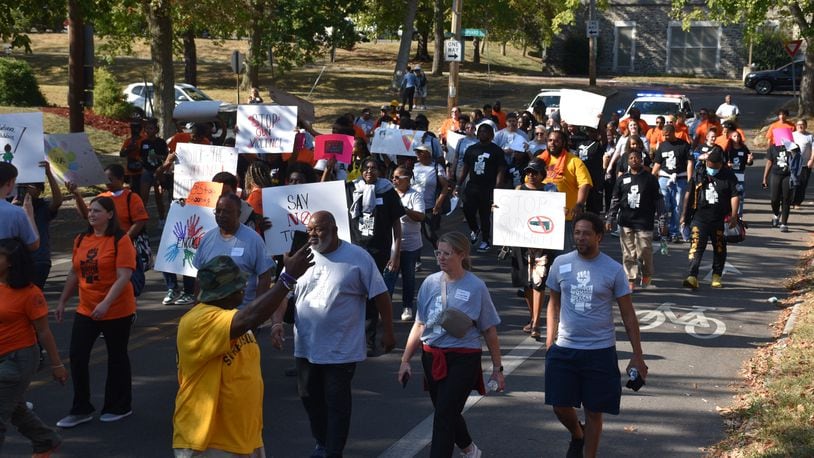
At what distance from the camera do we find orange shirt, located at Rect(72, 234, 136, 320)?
7.46 meters

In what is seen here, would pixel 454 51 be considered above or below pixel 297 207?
above

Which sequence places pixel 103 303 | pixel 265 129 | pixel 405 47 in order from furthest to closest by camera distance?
pixel 405 47, pixel 265 129, pixel 103 303

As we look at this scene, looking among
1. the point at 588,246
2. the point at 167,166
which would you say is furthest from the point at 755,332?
the point at 167,166

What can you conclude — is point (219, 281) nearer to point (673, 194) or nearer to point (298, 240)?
point (298, 240)

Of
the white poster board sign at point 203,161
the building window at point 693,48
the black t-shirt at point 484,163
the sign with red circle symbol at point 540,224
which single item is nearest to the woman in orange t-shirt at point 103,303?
the white poster board sign at point 203,161

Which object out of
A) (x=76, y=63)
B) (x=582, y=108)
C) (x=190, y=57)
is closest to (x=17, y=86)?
(x=190, y=57)

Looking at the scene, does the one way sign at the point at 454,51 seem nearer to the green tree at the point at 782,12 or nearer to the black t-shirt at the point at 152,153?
the green tree at the point at 782,12

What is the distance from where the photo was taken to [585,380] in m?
6.32

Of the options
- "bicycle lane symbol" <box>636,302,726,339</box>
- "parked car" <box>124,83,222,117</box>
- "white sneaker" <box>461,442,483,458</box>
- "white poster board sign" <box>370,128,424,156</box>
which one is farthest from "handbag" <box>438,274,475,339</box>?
"parked car" <box>124,83,222,117</box>

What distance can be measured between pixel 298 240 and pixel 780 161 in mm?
10958

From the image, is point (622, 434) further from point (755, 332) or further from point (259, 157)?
point (259, 157)

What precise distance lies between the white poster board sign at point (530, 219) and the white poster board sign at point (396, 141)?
470cm

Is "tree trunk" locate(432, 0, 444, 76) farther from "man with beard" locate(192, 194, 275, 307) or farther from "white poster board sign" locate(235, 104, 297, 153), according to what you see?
"man with beard" locate(192, 194, 275, 307)

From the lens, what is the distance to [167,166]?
14.2 m
